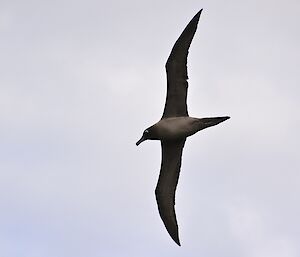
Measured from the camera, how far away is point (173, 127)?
35688mm

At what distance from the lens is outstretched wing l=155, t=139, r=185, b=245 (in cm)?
3662

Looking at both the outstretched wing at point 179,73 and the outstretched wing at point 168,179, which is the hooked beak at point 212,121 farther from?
the outstretched wing at point 168,179

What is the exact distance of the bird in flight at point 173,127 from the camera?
35.1m

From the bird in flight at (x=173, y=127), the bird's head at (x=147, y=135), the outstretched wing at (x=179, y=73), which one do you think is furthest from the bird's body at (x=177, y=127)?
the outstretched wing at (x=179, y=73)

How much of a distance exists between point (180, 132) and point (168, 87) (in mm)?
1913

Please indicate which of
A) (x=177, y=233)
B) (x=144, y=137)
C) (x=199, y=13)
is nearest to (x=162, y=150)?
(x=144, y=137)

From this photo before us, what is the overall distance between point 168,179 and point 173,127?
272cm

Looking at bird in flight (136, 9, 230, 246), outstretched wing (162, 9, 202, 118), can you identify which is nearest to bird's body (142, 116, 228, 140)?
bird in flight (136, 9, 230, 246)

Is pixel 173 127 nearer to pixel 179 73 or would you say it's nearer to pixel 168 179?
pixel 179 73

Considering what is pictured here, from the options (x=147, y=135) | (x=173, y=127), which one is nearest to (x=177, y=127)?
(x=173, y=127)

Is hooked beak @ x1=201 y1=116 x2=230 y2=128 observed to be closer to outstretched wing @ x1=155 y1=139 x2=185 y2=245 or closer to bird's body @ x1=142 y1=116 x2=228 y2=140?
bird's body @ x1=142 y1=116 x2=228 y2=140

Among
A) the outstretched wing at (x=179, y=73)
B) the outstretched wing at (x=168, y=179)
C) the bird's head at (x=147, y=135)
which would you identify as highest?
the outstretched wing at (x=179, y=73)

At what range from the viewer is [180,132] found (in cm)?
3562

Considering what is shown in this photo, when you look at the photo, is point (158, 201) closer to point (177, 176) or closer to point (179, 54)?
point (177, 176)
